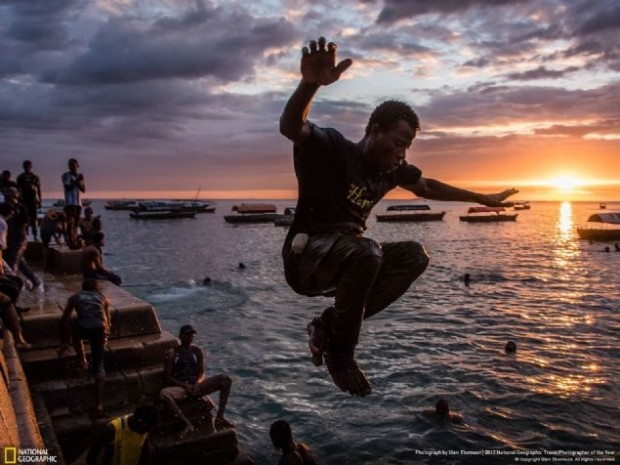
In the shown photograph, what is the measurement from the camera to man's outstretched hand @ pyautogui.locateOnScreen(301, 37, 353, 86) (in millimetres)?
2895

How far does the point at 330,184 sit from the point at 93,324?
27.4 feet

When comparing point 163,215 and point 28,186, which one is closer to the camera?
point 28,186

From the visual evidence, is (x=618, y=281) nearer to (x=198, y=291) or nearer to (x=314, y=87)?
(x=198, y=291)

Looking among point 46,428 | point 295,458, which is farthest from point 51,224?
point 295,458

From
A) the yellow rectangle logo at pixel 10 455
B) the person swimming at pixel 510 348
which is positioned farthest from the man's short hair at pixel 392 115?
the person swimming at pixel 510 348

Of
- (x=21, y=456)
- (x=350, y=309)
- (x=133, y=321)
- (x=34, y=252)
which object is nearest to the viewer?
(x=350, y=309)

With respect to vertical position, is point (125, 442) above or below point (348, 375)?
below

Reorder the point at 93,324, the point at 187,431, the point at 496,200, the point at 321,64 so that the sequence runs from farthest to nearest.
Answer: the point at 187,431 → the point at 93,324 → the point at 496,200 → the point at 321,64

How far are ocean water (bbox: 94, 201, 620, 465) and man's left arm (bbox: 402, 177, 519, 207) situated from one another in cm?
1167

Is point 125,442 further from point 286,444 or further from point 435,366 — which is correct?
point 435,366

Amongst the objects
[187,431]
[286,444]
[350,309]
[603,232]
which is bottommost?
[286,444]

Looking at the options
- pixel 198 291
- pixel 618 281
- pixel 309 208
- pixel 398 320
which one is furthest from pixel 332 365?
pixel 618 281

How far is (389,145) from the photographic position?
3.60 metres

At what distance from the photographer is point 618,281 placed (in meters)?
44.9
